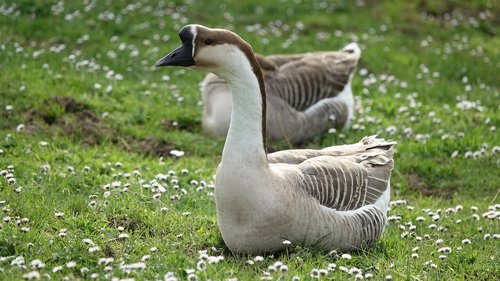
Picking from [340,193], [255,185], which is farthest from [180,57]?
[340,193]

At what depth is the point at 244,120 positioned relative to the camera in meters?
5.36

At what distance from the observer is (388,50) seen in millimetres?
12672

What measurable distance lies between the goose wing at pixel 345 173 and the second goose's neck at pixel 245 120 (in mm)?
564

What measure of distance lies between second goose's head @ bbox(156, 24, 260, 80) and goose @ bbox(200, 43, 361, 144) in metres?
3.83

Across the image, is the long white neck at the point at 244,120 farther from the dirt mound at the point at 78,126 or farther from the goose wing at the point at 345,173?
the dirt mound at the point at 78,126

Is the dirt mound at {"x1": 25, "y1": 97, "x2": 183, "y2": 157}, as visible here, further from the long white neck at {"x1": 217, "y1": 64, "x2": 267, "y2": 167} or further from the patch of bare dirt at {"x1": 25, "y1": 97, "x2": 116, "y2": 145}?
the long white neck at {"x1": 217, "y1": 64, "x2": 267, "y2": 167}

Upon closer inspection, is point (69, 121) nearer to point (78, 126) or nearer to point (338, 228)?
point (78, 126)

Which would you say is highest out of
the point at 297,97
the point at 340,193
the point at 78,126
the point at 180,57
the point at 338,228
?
the point at 180,57

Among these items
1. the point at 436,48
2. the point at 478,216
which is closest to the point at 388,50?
the point at 436,48

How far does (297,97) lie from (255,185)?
437 cm

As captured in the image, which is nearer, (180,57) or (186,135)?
(180,57)

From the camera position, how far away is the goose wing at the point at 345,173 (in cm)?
580

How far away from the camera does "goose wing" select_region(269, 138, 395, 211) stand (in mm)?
5801

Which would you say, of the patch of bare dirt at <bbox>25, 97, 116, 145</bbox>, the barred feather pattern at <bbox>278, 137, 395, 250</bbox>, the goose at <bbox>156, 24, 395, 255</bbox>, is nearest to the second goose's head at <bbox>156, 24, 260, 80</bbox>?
the goose at <bbox>156, 24, 395, 255</bbox>
